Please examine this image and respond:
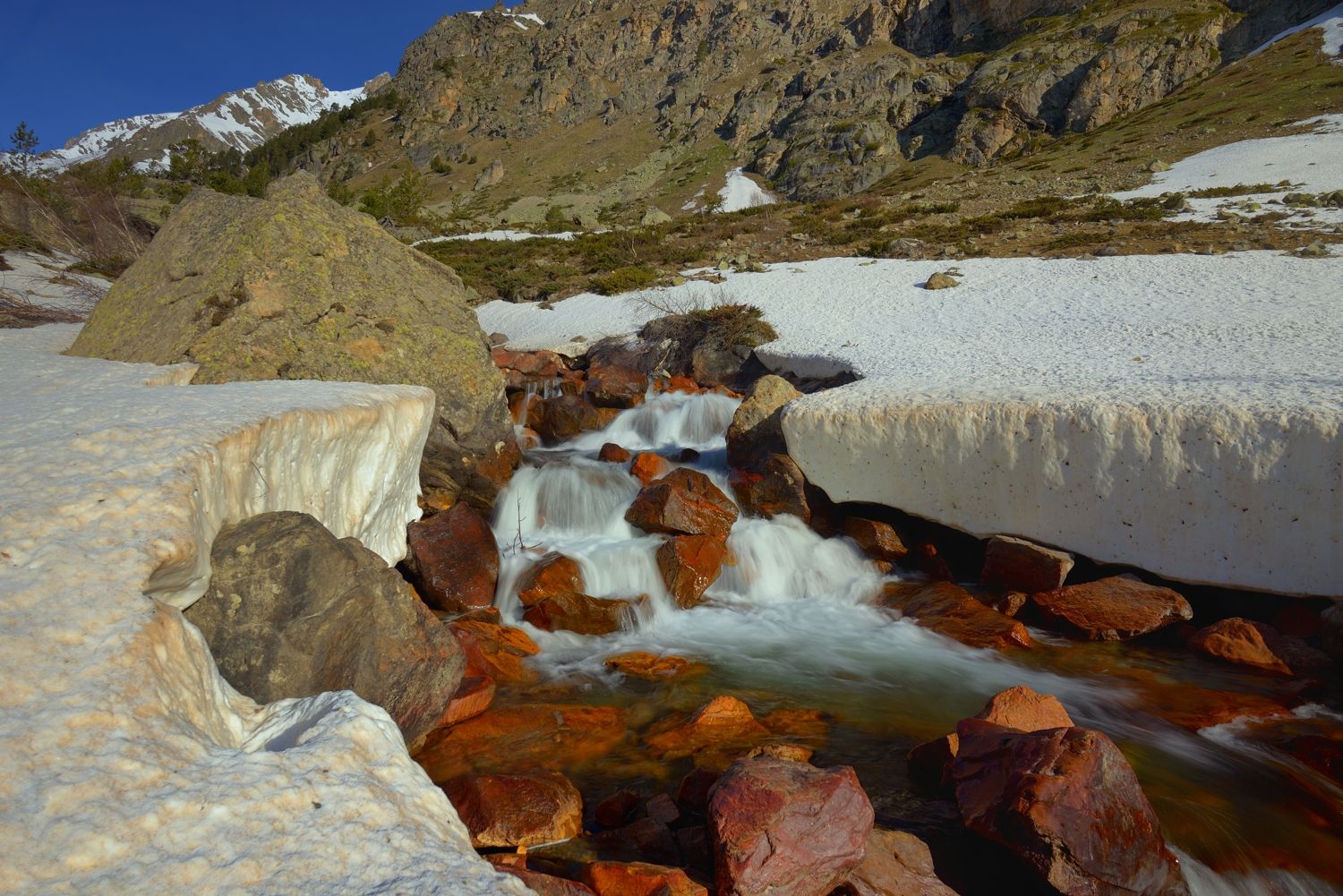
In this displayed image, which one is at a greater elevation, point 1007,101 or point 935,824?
point 1007,101

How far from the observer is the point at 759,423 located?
8.91m

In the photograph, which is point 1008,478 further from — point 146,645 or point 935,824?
point 146,645

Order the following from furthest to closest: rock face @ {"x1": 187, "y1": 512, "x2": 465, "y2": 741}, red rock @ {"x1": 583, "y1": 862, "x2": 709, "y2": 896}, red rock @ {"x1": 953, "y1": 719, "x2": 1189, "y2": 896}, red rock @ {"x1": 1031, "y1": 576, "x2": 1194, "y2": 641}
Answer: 1. red rock @ {"x1": 1031, "y1": 576, "x2": 1194, "y2": 641}
2. rock face @ {"x1": 187, "y1": 512, "x2": 465, "y2": 741}
3. red rock @ {"x1": 953, "y1": 719, "x2": 1189, "y2": 896}
4. red rock @ {"x1": 583, "y1": 862, "x2": 709, "y2": 896}

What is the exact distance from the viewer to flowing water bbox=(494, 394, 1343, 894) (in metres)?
3.90

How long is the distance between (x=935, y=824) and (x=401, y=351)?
7049 mm

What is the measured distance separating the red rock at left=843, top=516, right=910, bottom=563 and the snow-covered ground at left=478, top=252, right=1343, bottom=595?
1.36ft

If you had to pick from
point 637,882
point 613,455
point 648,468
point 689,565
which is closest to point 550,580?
point 689,565

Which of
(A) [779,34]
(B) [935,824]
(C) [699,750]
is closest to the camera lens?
(B) [935,824]

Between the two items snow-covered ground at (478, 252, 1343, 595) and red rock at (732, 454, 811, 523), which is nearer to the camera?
snow-covered ground at (478, 252, 1343, 595)

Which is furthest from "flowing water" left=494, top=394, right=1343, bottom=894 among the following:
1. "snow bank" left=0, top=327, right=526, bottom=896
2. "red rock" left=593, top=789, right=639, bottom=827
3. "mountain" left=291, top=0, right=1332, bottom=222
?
"mountain" left=291, top=0, right=1332, bottom=222

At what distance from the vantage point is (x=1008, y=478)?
6.77 metres

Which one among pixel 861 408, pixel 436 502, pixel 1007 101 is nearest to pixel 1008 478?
pixel 861 408

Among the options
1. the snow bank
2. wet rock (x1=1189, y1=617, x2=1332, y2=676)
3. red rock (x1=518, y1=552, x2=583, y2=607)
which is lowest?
wet rock (x1=1189, y1=617, x2=1332, y2=676)

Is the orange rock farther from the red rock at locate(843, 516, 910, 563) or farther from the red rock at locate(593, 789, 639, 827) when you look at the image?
the red rock at locate(843, 516, 910, 563)
